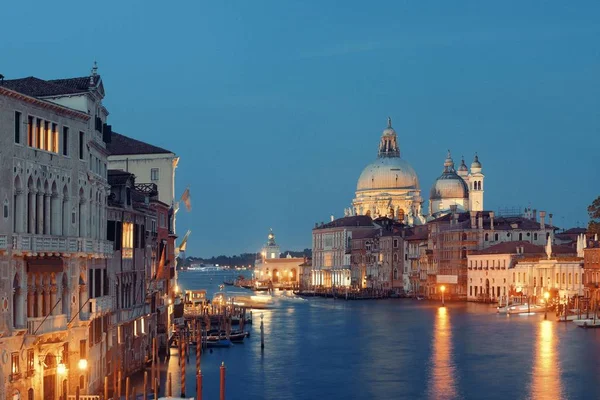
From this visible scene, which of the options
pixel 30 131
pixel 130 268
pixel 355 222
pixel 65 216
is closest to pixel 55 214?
pixel 65 216

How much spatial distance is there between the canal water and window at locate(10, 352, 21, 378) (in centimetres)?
985

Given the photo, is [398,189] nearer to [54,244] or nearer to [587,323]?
[587,323]

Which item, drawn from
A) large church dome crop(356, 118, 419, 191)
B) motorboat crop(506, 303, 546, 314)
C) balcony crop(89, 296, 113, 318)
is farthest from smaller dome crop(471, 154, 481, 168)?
balcony crop(89, 296, 113, 318)

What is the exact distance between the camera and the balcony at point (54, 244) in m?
19.6

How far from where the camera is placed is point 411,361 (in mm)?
39062

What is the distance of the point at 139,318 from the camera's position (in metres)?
30.4

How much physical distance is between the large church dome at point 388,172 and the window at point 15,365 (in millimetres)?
111329

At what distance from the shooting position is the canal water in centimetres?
3138

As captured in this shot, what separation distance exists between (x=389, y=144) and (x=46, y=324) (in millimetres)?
116435

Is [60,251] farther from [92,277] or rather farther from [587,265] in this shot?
[587,265]

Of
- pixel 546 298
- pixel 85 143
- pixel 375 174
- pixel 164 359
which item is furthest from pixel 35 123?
pixel 375 174

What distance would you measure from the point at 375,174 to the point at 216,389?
335ft

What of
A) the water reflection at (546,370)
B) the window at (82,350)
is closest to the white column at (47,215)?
the window at (82,350)

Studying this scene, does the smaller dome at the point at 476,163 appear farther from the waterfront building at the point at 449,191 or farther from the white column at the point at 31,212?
the white column at the point at 31,212
